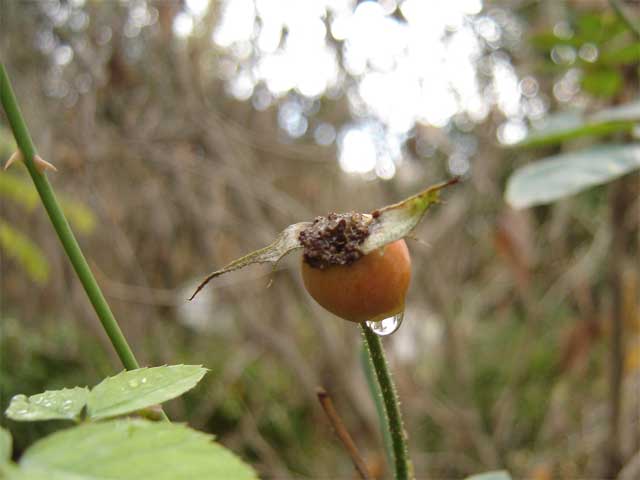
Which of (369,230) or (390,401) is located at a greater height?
(369,230)

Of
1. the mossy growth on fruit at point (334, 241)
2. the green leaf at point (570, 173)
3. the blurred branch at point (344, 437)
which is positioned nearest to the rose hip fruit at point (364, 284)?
the mossy growth on fruit at point (334, 241)

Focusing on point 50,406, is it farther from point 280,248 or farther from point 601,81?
point 601,81

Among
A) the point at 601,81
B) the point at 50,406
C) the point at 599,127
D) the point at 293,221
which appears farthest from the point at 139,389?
the point at 293,221

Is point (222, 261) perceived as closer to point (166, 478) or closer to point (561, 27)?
point (561, 27)

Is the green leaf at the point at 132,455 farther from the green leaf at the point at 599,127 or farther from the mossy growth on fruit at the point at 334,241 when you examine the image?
the green leaf at the point at 599,127

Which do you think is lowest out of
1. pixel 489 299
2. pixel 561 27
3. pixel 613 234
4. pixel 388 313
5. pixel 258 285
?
pixel 489 299

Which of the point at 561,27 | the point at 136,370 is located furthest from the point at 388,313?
the point at 561,27

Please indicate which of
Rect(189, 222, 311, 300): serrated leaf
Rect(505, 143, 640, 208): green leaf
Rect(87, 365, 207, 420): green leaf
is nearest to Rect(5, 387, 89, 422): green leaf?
Rect(87, 365, 207, 420): green leaf
